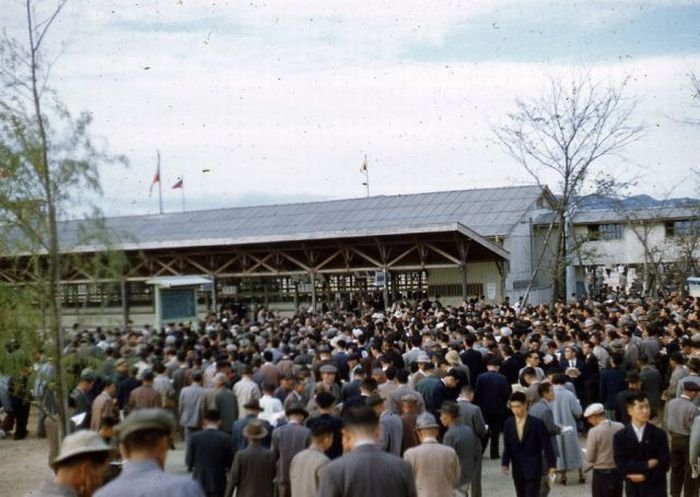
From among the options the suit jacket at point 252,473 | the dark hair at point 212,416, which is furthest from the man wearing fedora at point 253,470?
the dark hair at point 212,416

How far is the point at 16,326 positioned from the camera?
1052cm

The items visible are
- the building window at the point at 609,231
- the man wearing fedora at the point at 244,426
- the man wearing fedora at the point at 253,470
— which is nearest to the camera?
the man wearing fedora at the point at 253,470

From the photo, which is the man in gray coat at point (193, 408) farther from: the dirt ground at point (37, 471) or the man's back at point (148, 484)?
the man's back at point (148, 484)

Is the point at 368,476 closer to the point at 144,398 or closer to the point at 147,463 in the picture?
the point at 147,463

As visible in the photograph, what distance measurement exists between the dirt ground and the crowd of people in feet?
1.06

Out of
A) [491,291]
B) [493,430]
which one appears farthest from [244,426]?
[491,291]

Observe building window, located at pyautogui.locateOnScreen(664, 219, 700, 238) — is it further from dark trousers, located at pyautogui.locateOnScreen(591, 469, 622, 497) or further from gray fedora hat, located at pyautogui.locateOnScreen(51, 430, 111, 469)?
gray fedora hat, located at pyautogui.locateOnScreen(51, 430, 111, 469)

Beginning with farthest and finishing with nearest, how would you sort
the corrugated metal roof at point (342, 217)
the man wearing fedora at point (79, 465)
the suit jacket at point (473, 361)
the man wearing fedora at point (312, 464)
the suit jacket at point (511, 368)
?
the corrugated metal roof at point (342, 217)
the suit jacket at point (473, 361)
the suit jacket at point (511, 368)
the man wearing fedora at point (312, 464)
the man wearing fedora at point (79, 465)

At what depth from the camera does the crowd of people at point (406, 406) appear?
6.97m

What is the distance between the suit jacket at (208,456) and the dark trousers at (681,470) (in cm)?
482

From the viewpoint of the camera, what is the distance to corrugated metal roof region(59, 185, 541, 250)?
34812 mm

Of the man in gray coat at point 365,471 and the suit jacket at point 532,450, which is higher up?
the man in gray coat at point 365,471

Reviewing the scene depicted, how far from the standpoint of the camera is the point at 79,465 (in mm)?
4117

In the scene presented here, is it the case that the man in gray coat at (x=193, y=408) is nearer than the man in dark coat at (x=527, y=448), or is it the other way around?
the man in dark coat at (x=527, y=448)
